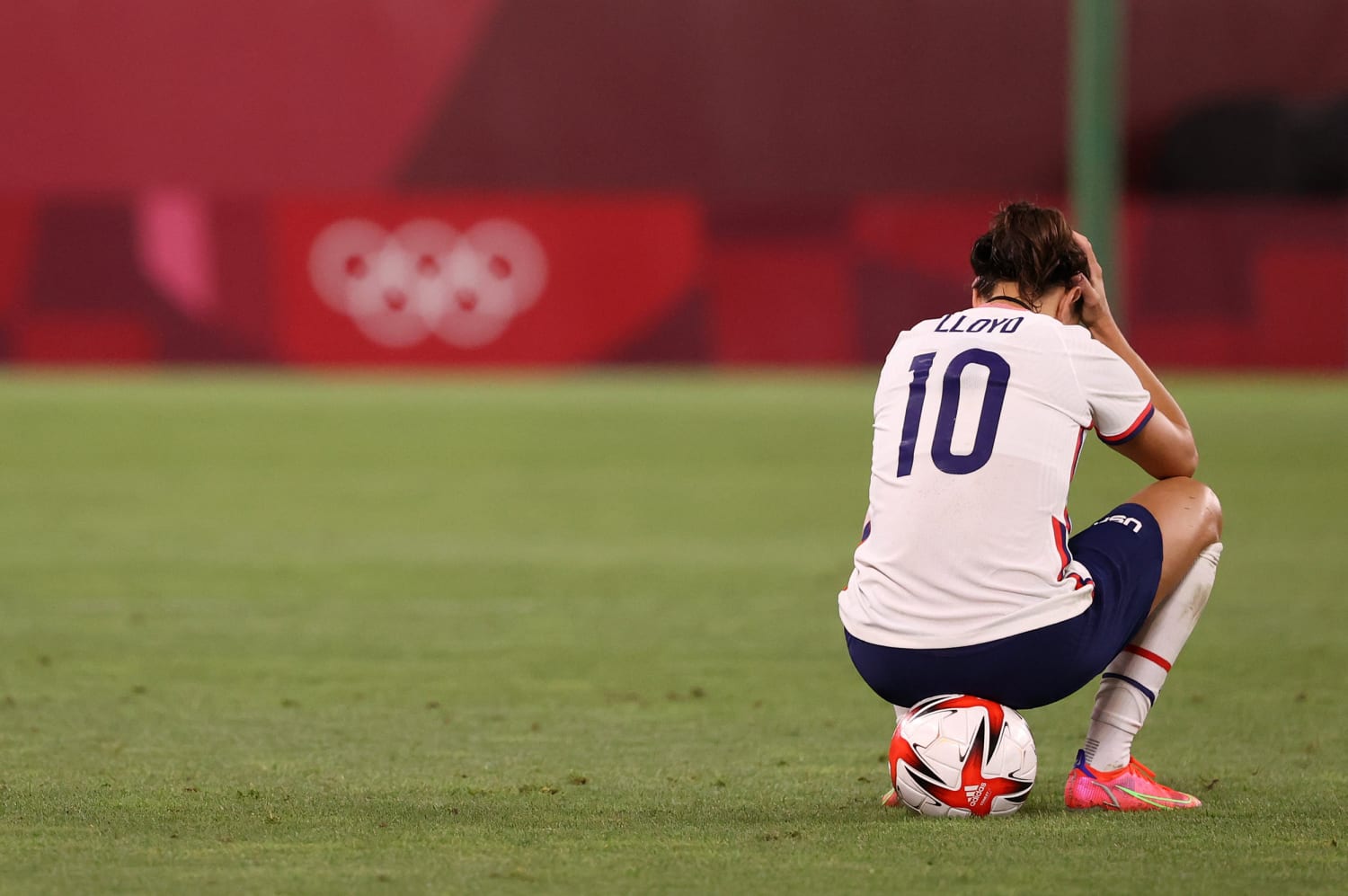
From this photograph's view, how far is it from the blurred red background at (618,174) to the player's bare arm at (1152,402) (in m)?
17.6

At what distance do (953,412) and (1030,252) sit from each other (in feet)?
1.42

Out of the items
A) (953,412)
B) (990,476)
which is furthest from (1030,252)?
(990,476)

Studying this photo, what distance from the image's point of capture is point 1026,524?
452 centimetres

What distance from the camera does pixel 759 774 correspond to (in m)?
5.19

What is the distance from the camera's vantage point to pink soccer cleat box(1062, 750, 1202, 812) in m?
4.70

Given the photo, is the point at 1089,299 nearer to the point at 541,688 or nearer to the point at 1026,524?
the point at 1026,524

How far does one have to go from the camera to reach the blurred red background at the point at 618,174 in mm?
22172

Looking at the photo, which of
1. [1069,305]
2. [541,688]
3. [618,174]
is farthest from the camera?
[618,174]

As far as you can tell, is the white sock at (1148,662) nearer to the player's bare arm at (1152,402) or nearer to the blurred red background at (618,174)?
the player's bare arm at (1152,402)

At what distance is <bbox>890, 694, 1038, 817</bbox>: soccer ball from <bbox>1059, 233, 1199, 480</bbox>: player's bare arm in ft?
2.24


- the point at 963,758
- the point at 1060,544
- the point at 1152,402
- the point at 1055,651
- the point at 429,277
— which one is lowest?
the point at 429,277

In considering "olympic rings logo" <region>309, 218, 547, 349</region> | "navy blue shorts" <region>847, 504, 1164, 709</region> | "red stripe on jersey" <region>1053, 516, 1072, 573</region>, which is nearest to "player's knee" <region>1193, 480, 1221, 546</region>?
"navy blue shorts" <region>847, 504, 1164, 709</region>

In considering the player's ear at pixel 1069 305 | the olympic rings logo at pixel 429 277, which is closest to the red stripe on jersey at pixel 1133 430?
the player's ear at pixel 1069 305

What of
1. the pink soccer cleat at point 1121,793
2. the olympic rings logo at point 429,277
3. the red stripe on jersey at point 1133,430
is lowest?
the olympic rings logo at point 429,277
